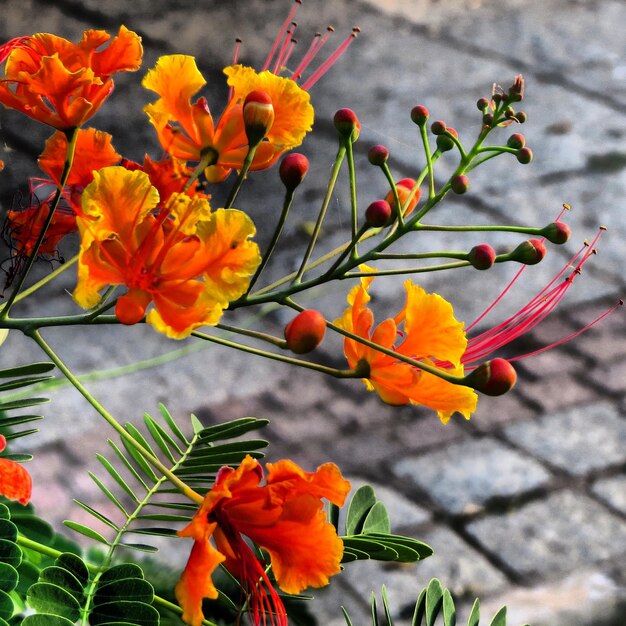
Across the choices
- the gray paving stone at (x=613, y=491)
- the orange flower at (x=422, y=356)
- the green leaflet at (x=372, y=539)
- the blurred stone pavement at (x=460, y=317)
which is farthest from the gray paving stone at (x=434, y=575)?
the orange flower at (x=422, y=356)

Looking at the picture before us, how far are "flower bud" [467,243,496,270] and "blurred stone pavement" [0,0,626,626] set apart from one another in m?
1.05

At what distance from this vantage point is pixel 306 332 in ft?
1.43

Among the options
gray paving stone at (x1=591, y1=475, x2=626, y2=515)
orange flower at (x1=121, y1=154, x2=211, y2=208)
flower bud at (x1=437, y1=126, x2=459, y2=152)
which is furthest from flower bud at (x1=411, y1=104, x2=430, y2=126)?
gray paving stone at (x1=591, y1=475, x2=626, y2=515)

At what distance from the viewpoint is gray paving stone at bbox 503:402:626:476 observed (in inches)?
68.5

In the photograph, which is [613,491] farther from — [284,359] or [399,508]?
[284,359]

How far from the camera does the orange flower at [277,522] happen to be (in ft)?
1.39

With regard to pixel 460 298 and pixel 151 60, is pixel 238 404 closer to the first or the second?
pixel 460 298

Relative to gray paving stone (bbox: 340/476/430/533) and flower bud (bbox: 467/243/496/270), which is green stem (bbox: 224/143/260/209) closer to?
flower bud (bbox: 467/243/496/270)

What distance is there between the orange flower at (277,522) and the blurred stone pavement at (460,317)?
39.9 inches

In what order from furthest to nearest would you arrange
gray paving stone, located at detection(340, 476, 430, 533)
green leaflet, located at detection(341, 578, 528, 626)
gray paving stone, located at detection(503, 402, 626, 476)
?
gray paving stone, located at detection(503, 402, 626, 476), gray paving stone, located at detection(340, 476, 430, 533), green leaflet, located at detection(341, 578, 528, 626)

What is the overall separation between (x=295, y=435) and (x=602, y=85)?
1.53 metres

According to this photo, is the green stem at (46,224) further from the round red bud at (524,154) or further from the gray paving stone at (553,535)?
the gray paving stone at (553,535)

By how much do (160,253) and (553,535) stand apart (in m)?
1.27

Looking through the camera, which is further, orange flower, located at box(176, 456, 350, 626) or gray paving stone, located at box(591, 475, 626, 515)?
gray paving stone, located at box(591, 475, 626, 515)
